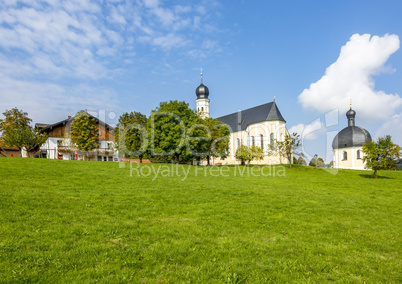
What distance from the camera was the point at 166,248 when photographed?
548cm

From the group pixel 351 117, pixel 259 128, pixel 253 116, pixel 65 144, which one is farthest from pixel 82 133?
pixel 351 117

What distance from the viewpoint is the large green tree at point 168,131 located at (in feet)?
110

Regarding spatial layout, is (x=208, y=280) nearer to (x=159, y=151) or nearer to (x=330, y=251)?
(x=330, y=251)

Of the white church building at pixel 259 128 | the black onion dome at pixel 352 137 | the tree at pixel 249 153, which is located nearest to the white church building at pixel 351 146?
the black onion dome at pixel 352 137

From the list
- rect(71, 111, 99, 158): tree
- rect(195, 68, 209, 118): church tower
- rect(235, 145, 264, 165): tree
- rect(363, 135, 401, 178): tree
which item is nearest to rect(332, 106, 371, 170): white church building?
rect(235, 145, 264, 165): tree

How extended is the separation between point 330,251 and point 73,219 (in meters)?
7.32

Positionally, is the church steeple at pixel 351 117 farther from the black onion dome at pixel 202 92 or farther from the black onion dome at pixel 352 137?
the black onion dome at pixel 202 92

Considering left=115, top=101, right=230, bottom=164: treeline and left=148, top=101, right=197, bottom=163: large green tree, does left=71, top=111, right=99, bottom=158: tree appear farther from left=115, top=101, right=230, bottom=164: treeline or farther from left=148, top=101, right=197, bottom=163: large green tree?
left=148, top=101, right=197, bottom=163: large green tree

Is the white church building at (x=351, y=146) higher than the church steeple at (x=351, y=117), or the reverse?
the church steeple at (x=351, y=117)

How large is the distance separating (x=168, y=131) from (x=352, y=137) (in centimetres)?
5486

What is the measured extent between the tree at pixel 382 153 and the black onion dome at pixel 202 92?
60.9 meters

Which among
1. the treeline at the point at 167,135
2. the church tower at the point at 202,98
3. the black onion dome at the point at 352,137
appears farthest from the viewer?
the church tower at the point at 202,98

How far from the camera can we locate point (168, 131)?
3400cm

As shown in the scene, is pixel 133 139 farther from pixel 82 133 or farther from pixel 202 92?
pixel 202 92
